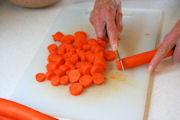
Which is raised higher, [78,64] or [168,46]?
[168,46]

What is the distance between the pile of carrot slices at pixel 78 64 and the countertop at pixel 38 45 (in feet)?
0.75

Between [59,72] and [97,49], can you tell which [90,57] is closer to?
[97,49]

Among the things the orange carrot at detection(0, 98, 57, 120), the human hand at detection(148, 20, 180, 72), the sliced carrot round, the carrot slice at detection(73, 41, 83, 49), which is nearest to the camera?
the orange carrot at detection(0, 98, 57, 120)

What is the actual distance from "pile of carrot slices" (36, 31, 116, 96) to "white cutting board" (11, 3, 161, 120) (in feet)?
0.15

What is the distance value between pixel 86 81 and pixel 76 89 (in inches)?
3.1

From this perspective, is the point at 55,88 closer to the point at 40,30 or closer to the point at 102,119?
the point at 102,119

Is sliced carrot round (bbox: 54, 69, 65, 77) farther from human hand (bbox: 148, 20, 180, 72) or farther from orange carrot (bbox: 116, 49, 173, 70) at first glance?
human hand (bbox: 148, 20, 180, 72)

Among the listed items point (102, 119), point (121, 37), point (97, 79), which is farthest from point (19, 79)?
point (121, 37)

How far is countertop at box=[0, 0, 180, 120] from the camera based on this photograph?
1229 millimetres

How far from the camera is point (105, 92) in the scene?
132cm

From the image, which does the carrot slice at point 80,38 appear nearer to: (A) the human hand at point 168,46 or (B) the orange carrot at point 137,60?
(B) the orange carrot at point 137,60

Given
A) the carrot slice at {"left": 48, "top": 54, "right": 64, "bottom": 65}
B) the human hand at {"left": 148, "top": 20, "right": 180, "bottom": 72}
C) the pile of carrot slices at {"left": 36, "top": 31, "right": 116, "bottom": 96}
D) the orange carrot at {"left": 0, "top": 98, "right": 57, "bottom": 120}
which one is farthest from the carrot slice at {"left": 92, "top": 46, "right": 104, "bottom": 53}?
the orange carrot at {"left": 0, "top": 98, "right": 57, "bottom": 120}

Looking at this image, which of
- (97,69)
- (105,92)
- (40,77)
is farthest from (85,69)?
(40,77)

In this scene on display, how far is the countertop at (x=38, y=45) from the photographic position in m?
1.23
